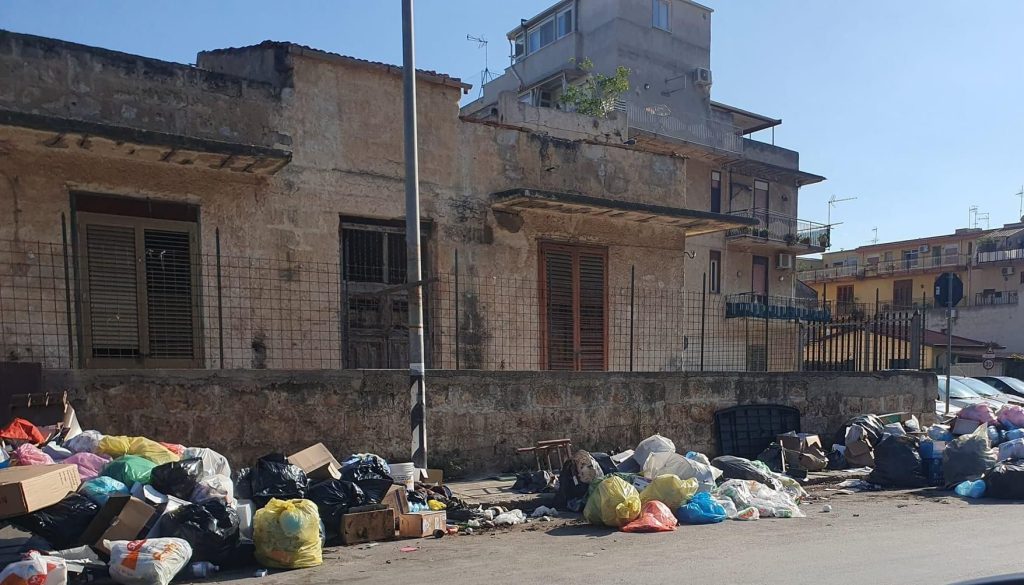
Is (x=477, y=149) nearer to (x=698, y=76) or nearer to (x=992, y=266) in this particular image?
(x=698, y=76)

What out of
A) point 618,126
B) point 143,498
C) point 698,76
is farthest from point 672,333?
point 698,76

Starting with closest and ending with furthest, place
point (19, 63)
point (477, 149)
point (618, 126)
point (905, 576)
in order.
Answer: point (905, 576) < point (19, 63) < point (477, 149) < point (618, 126)

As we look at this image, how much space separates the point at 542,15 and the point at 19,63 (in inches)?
1073

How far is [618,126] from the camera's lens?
18.2 meters

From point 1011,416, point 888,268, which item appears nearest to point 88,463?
point 1011,416

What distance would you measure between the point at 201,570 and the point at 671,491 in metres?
4.64

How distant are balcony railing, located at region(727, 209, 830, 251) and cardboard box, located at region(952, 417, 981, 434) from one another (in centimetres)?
1520

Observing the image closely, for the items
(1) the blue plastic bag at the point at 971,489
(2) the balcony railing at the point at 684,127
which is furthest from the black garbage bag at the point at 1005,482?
(2) the balcony railing at the point at 684,127

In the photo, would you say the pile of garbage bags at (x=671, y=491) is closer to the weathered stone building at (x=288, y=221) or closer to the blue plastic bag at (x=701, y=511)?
the blue plastic bag at (x=701, y=511)

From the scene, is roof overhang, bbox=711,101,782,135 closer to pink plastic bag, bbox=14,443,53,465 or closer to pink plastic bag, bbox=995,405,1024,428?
pink plastic bag, bbox=995,405,1024,428

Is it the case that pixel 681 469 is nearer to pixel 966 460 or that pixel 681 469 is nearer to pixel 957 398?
pixel 966 460

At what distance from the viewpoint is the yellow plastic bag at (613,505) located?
22.7 ft

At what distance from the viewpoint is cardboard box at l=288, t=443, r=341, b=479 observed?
22.5ft

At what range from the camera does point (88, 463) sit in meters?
6.16
